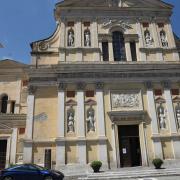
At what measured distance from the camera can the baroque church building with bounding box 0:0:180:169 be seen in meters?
18.8

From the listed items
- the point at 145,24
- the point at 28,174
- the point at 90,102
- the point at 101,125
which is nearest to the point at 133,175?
the point at 101,125

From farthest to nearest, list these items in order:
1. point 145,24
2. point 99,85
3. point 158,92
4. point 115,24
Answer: point 145,24 → point 115,24 → point 158,92 → point 99,85

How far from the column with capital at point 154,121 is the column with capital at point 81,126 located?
532 centimetres

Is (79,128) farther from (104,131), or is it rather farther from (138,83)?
(138,83)

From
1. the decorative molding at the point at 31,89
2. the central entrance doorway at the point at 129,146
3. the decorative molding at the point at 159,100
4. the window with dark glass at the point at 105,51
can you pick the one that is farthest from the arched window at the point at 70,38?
the decorative molding at the point at 159,100

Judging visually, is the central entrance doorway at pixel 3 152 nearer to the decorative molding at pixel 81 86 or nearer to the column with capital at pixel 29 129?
the column with capital at pixel 29 129

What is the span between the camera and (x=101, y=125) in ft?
62.6

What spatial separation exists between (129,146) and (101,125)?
2764mm

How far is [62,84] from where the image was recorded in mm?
20031

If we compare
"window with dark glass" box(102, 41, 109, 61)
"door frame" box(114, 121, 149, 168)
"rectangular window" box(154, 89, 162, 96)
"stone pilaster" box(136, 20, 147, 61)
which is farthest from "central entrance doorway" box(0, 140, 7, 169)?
"stone pilaster" box(136, 20, 147, 61)

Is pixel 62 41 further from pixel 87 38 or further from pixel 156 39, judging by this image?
pixel 156 39

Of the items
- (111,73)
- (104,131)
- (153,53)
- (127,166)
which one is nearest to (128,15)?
(153,53)

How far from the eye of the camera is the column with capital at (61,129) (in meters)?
18.0

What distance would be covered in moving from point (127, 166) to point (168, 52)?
1063 centimetres
